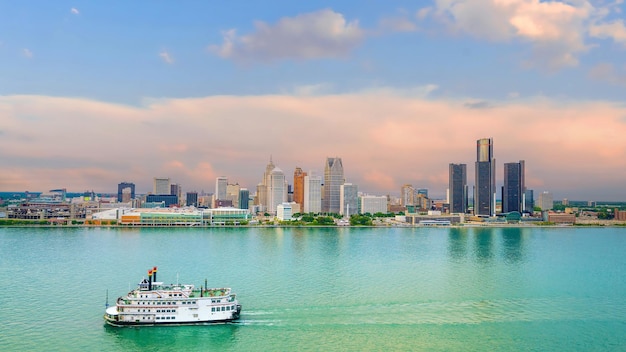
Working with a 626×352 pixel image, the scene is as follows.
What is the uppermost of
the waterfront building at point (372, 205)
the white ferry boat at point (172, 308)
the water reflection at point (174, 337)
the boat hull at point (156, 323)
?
the waterfront building at point (372, 205)

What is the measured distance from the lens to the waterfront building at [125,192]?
97.7m

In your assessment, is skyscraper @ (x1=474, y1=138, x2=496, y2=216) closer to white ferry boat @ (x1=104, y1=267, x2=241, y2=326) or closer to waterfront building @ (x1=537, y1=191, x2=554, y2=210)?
waterfront building @ (x1=537, y1=191, x2=554, y2=210)

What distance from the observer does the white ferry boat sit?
34.5 feet

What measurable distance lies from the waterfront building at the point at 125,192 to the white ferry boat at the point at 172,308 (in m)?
89.3

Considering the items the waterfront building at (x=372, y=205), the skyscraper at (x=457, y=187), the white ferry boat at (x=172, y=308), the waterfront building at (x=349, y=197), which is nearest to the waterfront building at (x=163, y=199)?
the waterfront building at (x=349, y=197)

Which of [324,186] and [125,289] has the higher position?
[324,186]

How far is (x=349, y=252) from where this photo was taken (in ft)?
75.8

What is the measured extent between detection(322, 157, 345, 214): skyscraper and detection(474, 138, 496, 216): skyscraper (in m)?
19.1

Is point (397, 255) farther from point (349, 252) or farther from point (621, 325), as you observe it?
point (621, 325)

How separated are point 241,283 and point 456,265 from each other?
29.2ft

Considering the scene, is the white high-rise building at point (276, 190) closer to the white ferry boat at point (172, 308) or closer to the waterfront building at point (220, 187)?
the waterfront building at point (220, 187)

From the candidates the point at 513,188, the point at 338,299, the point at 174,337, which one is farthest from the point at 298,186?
the point at 174,337

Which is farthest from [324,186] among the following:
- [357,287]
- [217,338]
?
[217,338]

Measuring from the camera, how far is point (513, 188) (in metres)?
68.0
